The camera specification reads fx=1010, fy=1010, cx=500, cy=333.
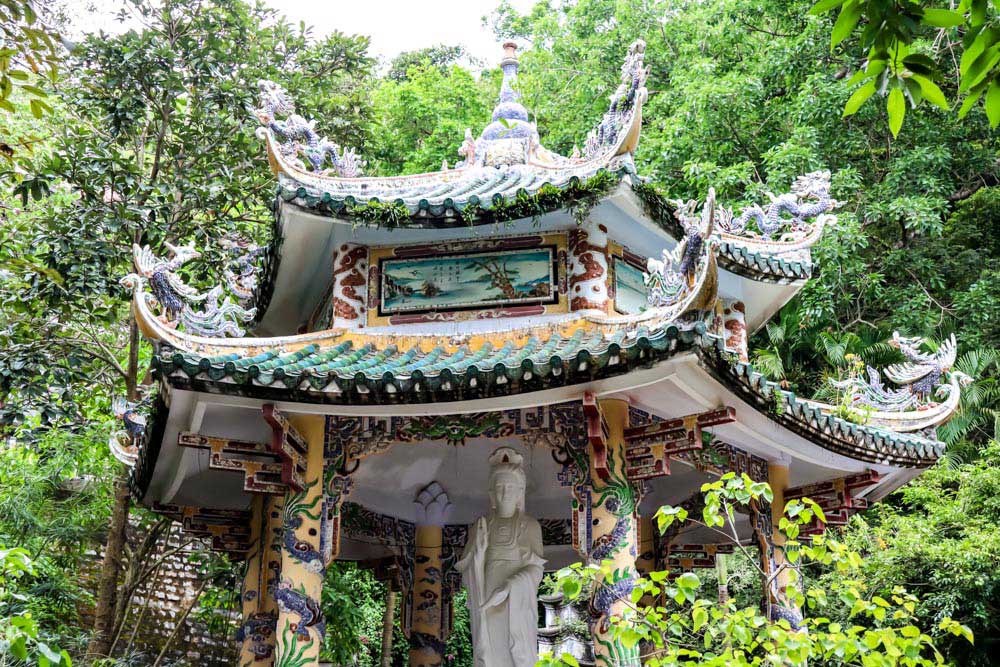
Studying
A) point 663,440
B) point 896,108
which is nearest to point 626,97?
point 663,440

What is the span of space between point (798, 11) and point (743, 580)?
1104 centimetres

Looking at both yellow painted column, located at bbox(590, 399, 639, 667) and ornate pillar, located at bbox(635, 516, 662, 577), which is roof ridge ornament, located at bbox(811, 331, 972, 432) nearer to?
ornate pillar, located at bbox(635, 516, 662, 577)

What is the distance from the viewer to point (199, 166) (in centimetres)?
1391

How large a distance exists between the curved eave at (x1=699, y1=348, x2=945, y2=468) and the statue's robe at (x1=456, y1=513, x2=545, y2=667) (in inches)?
94.2

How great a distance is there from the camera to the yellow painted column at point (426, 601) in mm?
10695

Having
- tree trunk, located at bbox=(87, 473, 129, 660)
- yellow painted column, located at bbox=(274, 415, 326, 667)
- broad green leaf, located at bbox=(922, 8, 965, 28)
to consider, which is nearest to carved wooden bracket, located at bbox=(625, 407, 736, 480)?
yellow painted column, located at bbox=(274, 415, 326, 667)

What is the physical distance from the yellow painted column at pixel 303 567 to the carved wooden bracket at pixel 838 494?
444cm

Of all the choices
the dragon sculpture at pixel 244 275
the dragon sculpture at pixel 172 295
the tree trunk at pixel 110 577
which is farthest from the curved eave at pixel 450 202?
the tree trunk at pixel 110 577

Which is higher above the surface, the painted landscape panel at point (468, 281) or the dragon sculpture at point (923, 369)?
the painted landscape panel at point (468, 281)

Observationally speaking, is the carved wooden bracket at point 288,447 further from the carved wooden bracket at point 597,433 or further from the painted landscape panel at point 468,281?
the carved wooden bracket at point 597,433

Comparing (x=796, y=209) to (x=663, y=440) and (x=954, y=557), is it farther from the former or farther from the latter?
(x=954, y=557)

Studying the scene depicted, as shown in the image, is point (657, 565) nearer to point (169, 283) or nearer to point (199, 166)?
point (169, 283)

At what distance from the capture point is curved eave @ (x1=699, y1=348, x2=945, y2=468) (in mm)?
7090

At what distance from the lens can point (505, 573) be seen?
28.4 ft
